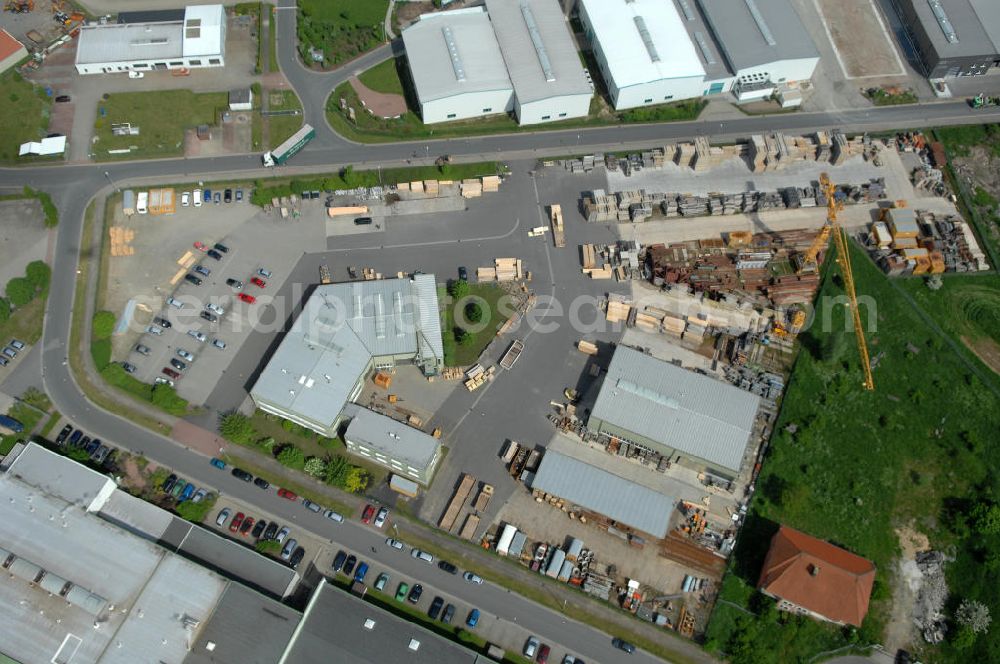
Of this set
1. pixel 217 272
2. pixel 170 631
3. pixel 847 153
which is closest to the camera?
pixel 170 631

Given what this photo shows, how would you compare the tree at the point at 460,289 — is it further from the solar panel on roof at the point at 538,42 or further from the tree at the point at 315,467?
the solar panel on roof at the point at 538,42

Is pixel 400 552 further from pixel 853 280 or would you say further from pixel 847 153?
pixel 847 153

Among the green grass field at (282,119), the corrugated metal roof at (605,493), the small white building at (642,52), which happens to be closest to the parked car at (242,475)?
the corrugated metal roof at (605,493)

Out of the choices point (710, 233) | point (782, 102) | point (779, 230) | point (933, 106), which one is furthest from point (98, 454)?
point (933, 106)

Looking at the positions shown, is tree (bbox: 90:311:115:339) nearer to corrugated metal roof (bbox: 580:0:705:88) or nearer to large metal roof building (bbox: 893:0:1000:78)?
corrugated metal roof (bbox: 580:0:705:88)

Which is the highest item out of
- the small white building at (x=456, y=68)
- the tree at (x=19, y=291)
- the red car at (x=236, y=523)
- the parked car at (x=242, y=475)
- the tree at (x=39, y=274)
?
the small white building at (x=456, y=68)

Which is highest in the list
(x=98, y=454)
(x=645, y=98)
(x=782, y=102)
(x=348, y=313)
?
(x=782, y=102)
